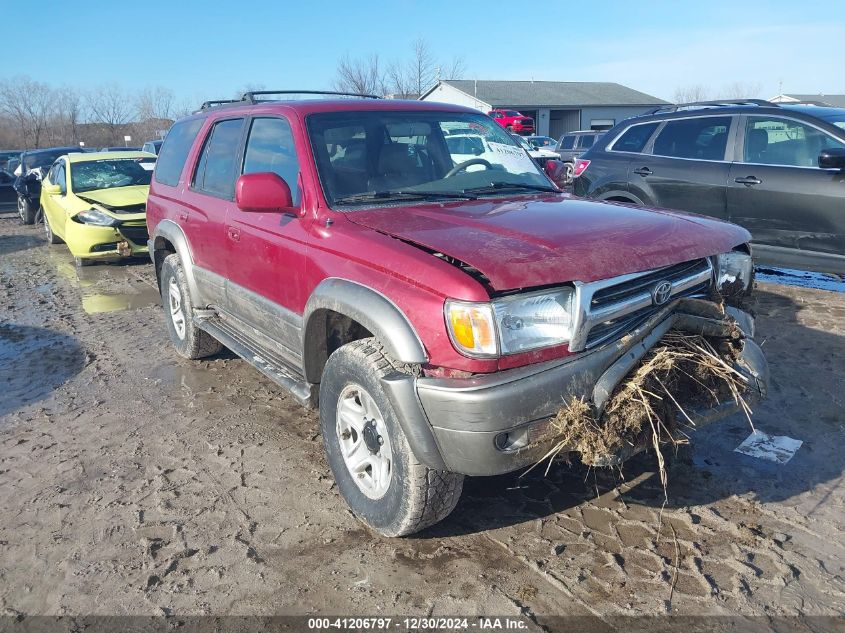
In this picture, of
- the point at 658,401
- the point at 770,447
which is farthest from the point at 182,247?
the point at 770,447

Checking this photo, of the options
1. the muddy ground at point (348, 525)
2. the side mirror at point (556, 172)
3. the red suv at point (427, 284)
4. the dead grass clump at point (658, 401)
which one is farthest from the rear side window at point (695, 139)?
the dead grass clump at point (658, 401)

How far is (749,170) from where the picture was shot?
682 cm

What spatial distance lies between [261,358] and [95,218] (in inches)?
272

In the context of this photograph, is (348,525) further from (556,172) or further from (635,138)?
(635,138)

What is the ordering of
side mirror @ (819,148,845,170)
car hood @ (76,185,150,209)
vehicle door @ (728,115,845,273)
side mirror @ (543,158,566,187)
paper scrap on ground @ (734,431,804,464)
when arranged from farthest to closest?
car hood @ (76,185,150,209) < vehicle door @ (728,115,845,273) < side mirror @ (819,148,845,170) < side mirror @ (543,158,566,187) < paper scrap on ground @ (734,431,804,464)

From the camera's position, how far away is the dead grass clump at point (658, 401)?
2666 millimetres

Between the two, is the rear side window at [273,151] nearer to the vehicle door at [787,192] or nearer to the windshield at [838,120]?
the vehicle door at [787,192]

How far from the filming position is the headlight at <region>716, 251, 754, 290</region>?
11.1ft

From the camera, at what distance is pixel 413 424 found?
2715 millimetres

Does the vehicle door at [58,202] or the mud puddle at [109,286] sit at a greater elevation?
the vehicle door at [58,202]

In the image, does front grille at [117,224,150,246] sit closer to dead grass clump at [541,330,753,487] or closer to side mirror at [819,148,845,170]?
side mirror at [819,148,845,170]

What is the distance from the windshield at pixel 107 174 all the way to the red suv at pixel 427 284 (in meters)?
7.14

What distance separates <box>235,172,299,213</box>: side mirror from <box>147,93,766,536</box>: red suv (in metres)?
0.01

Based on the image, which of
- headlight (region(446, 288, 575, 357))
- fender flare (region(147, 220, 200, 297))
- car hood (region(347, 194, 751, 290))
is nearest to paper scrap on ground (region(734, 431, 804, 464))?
car hood (region(347, 194, 751, 290))
